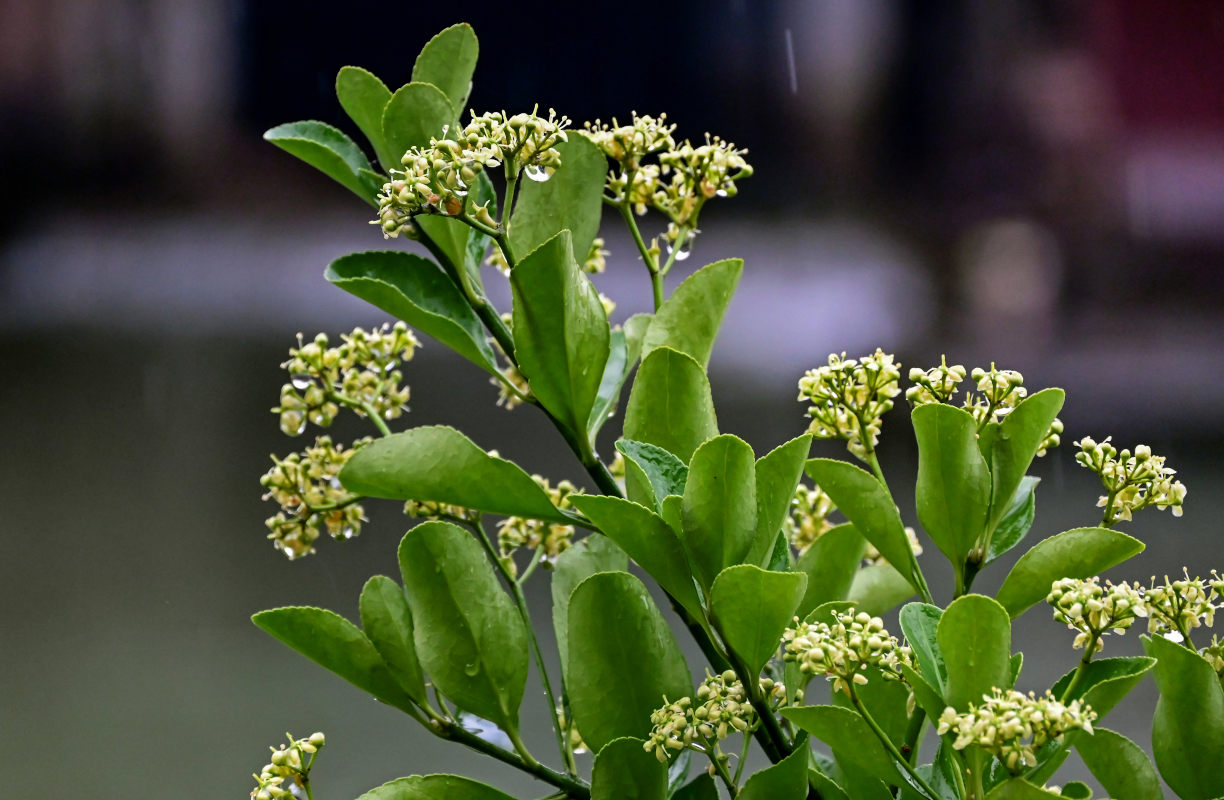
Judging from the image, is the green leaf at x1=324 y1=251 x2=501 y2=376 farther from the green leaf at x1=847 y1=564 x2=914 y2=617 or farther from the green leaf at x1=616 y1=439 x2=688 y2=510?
the green leaf at x1=847 y1=564 x2=914 y2=617

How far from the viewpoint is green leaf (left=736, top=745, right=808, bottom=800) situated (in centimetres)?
25

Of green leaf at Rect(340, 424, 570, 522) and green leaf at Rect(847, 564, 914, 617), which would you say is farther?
green leaf at Rect(847, 564, 914, 617)

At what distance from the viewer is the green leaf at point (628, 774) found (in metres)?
0.26

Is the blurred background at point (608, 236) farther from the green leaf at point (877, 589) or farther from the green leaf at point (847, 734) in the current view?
the green leaf at point (847, 734)

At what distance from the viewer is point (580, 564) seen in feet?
1.16

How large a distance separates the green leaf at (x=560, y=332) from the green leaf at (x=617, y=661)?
0.15ft

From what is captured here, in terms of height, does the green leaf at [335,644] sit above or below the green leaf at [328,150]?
below

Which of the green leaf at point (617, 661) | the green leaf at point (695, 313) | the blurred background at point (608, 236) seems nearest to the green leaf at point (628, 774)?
the green leaf at point (617, 661)

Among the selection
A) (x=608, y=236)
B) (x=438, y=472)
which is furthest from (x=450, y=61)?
(x=608, y=236)

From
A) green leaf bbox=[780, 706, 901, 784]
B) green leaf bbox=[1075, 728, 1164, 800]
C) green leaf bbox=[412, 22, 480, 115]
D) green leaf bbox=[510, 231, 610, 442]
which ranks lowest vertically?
green leaf bbox=[1075, 728, 1164, 800]

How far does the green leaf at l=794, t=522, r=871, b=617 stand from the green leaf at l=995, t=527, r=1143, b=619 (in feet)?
0.19

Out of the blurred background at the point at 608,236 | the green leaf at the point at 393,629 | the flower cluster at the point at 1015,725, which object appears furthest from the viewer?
the blurred background at the point at 608,236

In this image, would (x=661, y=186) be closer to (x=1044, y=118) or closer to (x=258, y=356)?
(x=258, y=356)

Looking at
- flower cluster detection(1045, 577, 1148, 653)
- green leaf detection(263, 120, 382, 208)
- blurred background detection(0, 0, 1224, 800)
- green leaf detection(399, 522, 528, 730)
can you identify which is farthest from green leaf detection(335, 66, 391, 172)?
blurred background detection(0, 0, 1224, 800)
